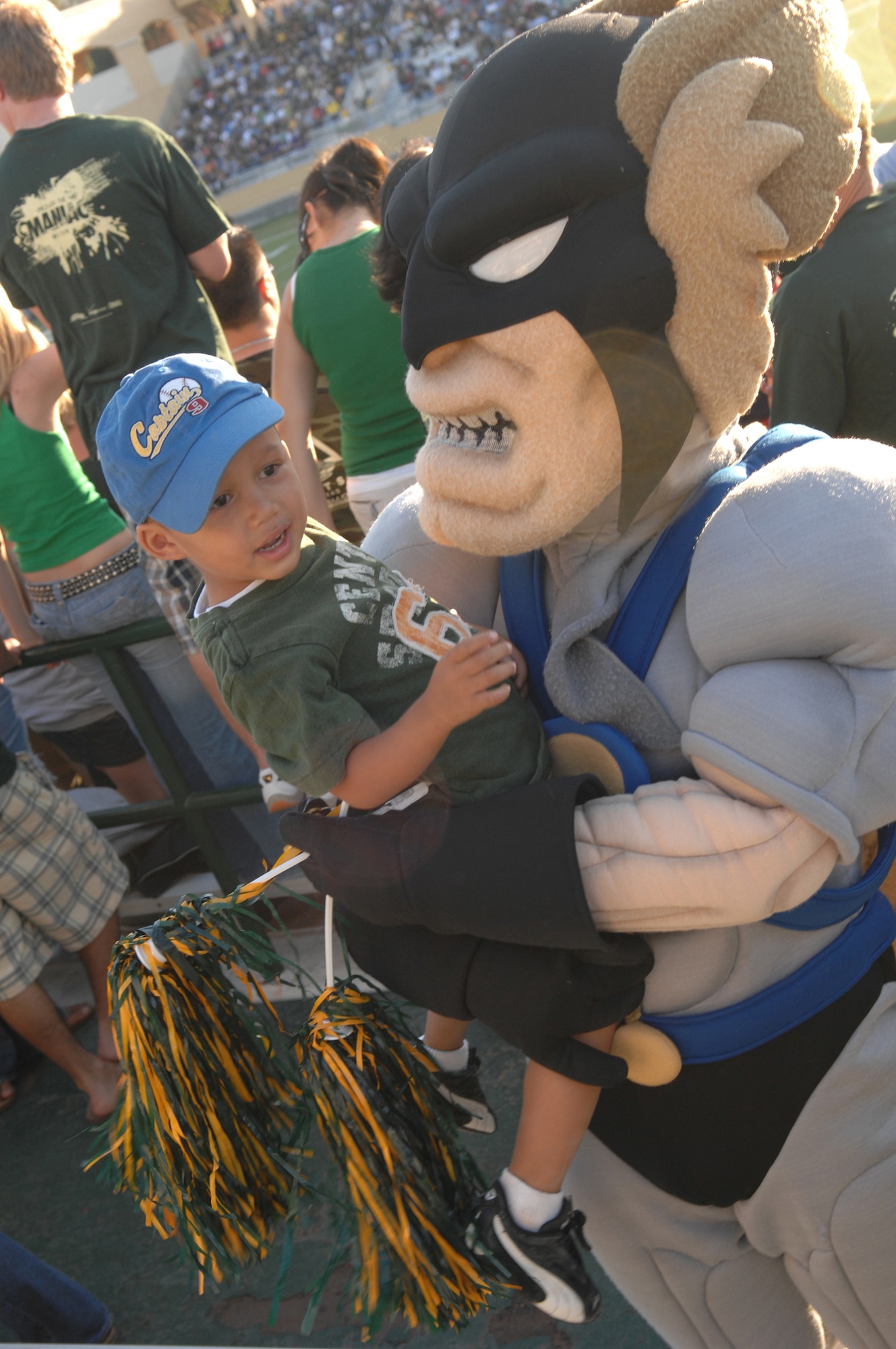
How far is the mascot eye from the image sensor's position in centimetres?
104

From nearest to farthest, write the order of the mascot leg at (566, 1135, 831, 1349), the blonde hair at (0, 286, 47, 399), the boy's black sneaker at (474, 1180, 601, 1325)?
the boy's black sneaker at (474, 1180, 601, 1325), the mascot leg at (566, 1135, 831, 1349), the blonde hair at (0, 286, 47, 399)

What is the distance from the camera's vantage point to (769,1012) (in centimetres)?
122

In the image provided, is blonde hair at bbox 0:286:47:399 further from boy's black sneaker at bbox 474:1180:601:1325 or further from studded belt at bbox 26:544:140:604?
boy's black sneaker at bbox 474:1180:601:1325

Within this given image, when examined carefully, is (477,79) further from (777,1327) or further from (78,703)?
(78,703)

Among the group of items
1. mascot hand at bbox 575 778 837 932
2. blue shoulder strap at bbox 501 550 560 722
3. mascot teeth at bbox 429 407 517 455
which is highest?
mascot teeth at bbox 429 407 517 455

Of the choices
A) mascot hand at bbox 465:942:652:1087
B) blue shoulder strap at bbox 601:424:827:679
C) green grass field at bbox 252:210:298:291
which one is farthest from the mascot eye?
green grass field at bbox 252:210:298:291

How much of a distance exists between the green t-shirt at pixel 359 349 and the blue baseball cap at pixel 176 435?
1626mm

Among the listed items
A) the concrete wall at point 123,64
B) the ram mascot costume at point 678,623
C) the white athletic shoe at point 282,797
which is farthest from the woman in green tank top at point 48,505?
the concrete wall at point 123,64

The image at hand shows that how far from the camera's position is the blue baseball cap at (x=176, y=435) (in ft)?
4.20

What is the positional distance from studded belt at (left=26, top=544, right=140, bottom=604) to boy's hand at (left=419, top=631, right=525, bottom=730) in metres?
2.03

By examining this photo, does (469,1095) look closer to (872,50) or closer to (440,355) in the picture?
(440,355)

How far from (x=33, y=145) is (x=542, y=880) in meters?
2.59

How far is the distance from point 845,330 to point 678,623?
151 cm

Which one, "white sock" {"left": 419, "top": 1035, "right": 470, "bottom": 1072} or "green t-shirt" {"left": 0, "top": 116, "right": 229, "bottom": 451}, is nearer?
"white sock" {"left": 419, "top": 1035, "right": 470, "bottom": 1072}
